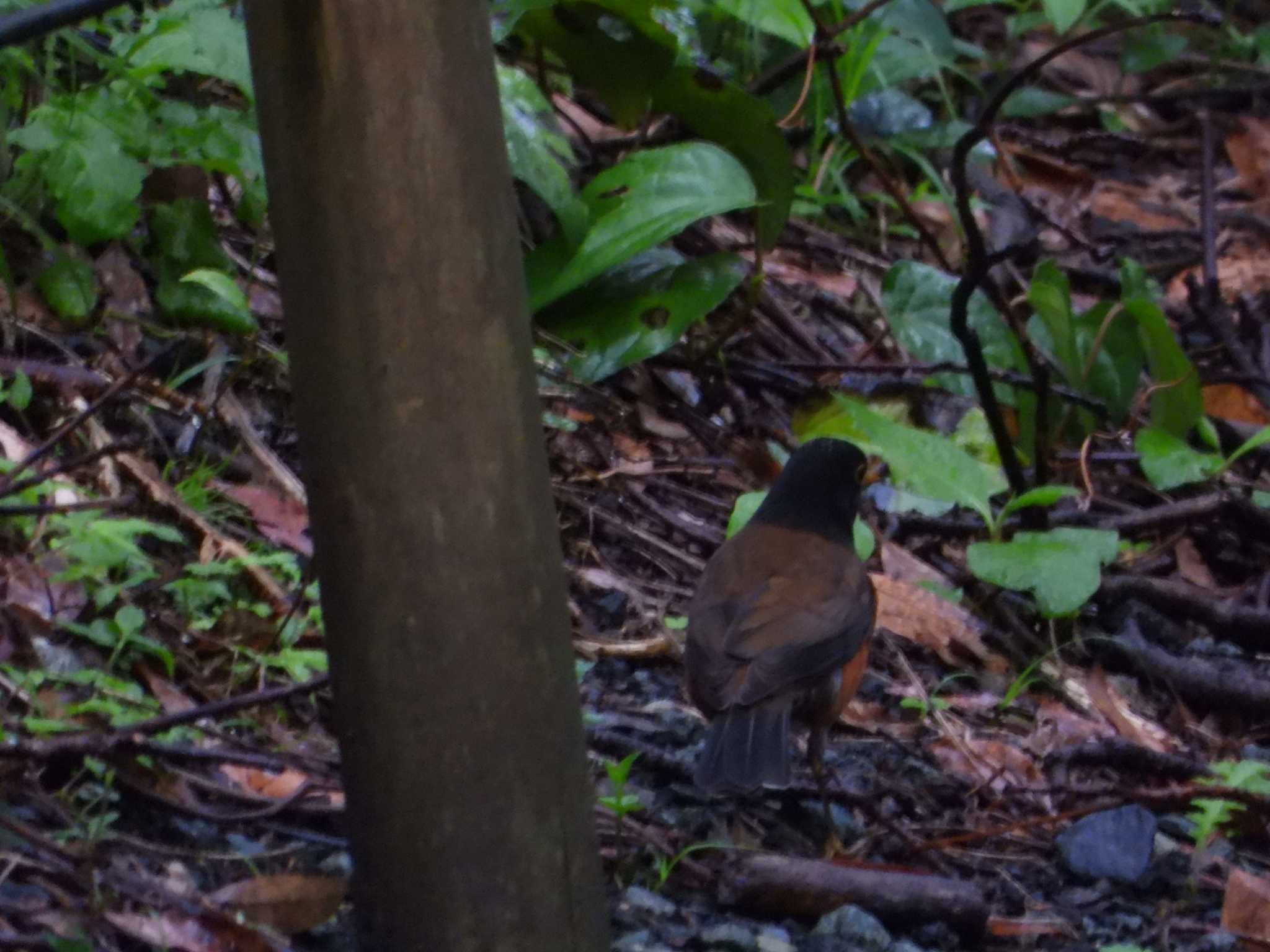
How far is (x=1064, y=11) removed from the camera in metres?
6.18

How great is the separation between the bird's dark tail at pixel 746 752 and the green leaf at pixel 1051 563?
3.32ft

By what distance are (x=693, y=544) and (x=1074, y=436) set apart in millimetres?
1705

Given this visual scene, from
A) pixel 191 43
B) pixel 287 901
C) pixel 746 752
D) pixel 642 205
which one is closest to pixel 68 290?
pixel 191 43

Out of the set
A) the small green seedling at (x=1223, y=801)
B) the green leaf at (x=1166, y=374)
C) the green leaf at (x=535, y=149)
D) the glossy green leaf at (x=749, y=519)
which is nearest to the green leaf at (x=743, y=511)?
the glossy green leaf at (x=749, y=519)

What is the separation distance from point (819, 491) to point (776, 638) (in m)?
0.70

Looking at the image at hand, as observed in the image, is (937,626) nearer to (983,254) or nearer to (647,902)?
(983,254)

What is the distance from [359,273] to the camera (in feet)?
6.01

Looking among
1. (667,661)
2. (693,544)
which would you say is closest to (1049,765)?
(667,661)

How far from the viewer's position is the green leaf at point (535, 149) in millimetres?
4637

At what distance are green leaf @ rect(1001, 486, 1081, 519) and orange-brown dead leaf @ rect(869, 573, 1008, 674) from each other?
0.32 m

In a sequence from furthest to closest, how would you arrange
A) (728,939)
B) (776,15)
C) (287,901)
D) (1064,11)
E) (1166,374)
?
(1064,11) → (776,15) → (1166,374) → (728,939) → (287,901)

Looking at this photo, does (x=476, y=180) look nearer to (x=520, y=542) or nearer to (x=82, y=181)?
(x=520, y=542)

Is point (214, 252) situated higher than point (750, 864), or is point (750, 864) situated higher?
point (214, 252)

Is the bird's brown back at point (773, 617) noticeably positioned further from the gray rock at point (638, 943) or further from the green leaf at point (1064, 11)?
the green leaf at point (1064, 11)
